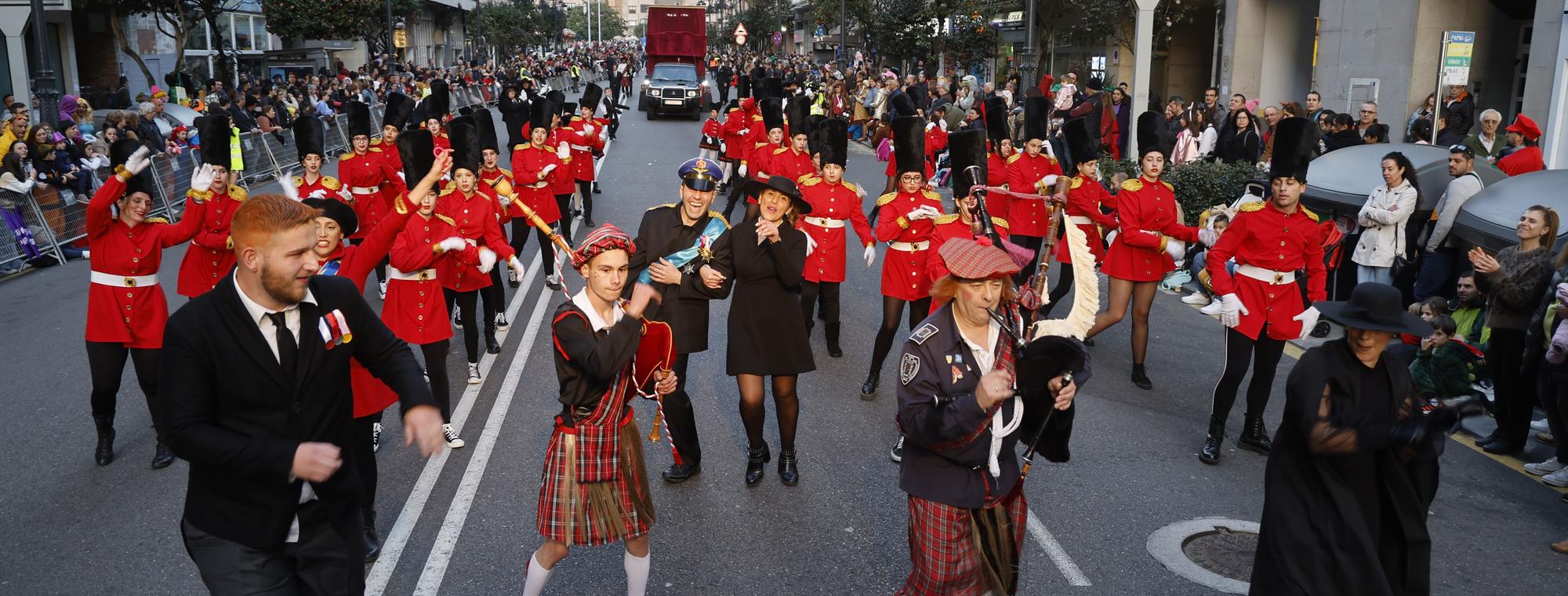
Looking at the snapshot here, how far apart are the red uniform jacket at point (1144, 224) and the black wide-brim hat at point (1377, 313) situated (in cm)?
463

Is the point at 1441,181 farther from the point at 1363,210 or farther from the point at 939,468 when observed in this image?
the point at 939,468

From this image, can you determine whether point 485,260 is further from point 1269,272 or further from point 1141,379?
point 1269,272

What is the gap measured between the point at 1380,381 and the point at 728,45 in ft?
351

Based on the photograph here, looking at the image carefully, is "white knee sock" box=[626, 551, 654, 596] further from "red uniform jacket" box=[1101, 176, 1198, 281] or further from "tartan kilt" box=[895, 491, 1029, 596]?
"red uniform jacket" box=[1101, 176, 1198, 281]

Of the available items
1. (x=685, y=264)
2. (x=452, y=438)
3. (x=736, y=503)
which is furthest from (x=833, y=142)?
(x=736, y=503)

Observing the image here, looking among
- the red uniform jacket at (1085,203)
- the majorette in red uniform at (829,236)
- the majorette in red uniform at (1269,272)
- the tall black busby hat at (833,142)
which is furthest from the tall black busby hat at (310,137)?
the majorette in red uniform at (1269,272)

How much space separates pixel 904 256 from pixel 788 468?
2.27 meters

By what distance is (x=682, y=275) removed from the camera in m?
6.64

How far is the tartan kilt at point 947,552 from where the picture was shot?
433cm

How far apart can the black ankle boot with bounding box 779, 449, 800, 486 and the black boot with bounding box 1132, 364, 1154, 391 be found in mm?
3264

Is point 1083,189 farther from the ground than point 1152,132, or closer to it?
closer to it

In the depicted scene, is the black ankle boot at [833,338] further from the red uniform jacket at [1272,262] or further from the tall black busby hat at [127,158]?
the tall black busby hat at [127,158]

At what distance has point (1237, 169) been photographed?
45.2 feet

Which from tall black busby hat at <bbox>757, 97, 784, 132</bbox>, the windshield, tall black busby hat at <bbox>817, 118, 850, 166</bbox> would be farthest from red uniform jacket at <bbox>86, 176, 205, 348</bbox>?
the windshield
